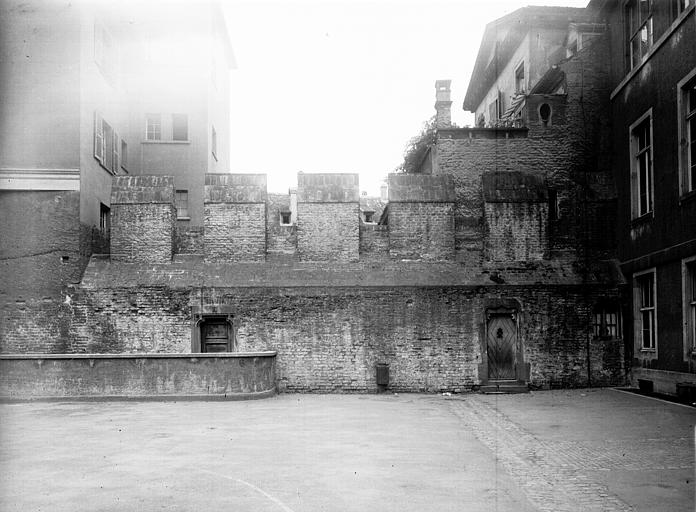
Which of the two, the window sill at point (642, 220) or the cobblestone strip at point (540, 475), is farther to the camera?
the window sill at point (642, 220)

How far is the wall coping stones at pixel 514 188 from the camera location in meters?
18.9

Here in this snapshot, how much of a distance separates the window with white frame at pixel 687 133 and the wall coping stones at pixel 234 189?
10079 millimetres

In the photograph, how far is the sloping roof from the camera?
2500cm

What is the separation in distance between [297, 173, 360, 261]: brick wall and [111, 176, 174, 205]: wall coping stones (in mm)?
3524

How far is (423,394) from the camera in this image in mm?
17812

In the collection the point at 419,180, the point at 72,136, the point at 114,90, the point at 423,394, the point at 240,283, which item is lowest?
the point at 423,394

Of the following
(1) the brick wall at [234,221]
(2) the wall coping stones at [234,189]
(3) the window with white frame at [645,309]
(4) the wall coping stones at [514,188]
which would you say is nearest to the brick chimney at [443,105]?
(4) the wall coping stones at [514,188]

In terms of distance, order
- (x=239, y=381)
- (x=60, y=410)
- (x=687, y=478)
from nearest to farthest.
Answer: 1. (x=687, y=478)
2. (x=60, y=410)
3. (x=239, y=381)

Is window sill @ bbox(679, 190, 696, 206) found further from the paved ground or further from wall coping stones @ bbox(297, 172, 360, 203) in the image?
wall coping stones @ bbox(297, 172, 360, 203)

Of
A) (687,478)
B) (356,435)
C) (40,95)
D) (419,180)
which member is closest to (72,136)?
(40,95)

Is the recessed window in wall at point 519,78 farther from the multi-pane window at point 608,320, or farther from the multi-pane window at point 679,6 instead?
the multi-pane window at point 608,320

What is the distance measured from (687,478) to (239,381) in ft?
33.6

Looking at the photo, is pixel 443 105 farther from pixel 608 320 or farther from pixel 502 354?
pixel 502 354

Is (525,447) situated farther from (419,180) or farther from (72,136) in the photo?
(72,136)
